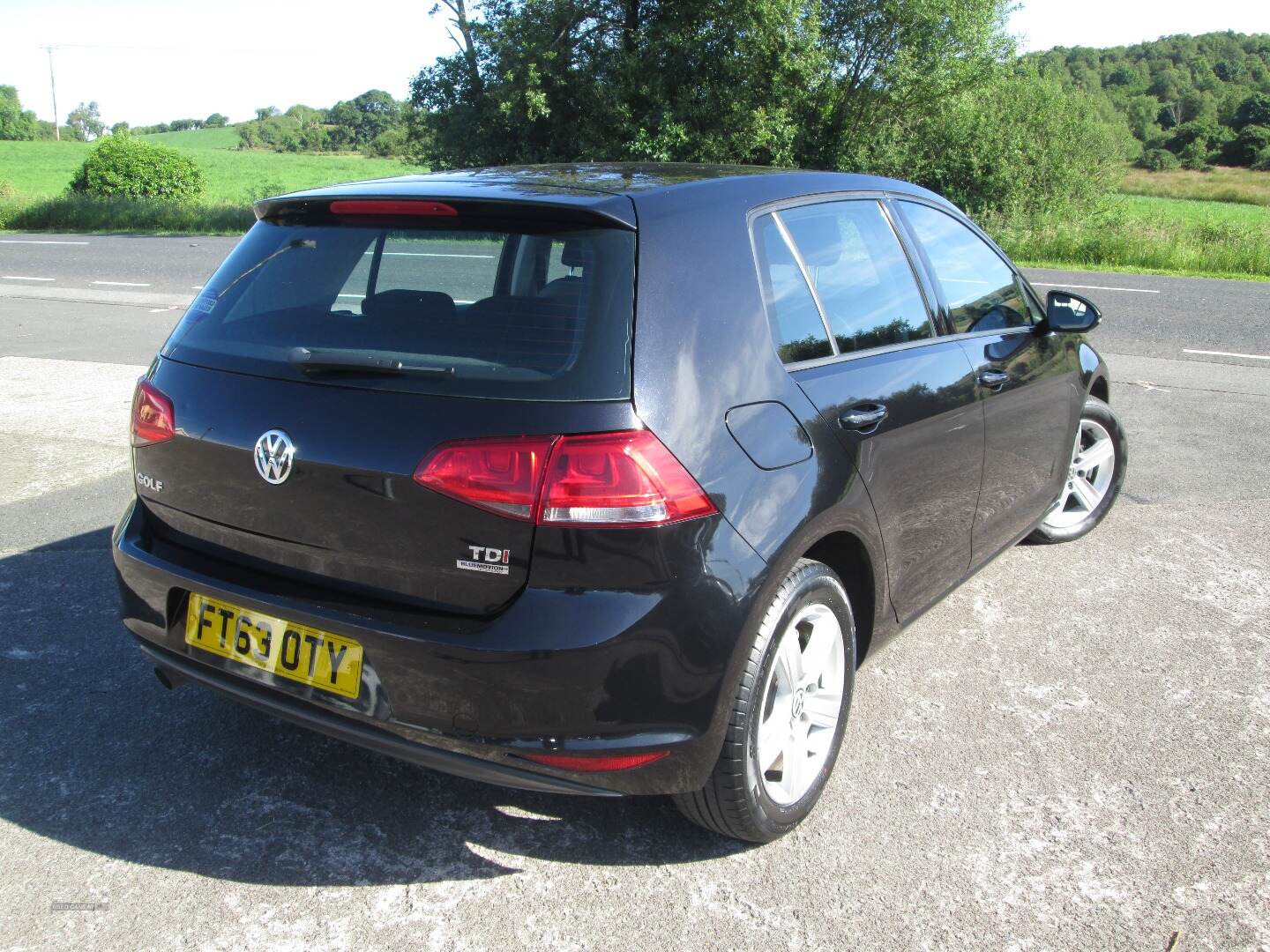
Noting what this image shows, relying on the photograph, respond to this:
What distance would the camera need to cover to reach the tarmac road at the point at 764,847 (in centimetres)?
245

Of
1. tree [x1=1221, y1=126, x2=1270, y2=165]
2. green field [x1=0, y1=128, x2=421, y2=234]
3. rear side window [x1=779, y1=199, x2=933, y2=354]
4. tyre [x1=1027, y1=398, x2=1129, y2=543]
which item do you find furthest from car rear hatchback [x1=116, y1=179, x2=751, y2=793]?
tree [x1=1221, y1=126, x2=1270, y2=165]

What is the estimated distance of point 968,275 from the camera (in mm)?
3859

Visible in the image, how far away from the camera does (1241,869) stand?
2650mm

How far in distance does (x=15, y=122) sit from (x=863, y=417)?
118739 mm

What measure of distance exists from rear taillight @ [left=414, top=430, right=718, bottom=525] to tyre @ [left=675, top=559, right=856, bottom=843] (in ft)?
1.52

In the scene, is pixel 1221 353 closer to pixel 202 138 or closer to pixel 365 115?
pixel 365 115

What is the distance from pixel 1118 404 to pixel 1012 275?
13.8ft

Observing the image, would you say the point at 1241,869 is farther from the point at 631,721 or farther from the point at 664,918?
the point at 631,721

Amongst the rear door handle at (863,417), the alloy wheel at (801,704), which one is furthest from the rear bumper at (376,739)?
the rear door handle at (863,417)

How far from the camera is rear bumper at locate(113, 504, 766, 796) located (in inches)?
89.0

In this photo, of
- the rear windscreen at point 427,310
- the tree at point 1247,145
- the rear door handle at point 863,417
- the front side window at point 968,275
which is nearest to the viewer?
the rear windscreen at point 427,310

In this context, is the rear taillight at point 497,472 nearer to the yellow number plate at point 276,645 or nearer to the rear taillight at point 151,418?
the yellow number plate at point 276,645

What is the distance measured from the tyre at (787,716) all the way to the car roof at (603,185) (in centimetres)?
97

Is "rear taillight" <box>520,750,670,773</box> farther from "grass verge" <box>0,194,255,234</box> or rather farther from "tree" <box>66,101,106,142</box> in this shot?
"tree" <box>66,101,106,142</box>
